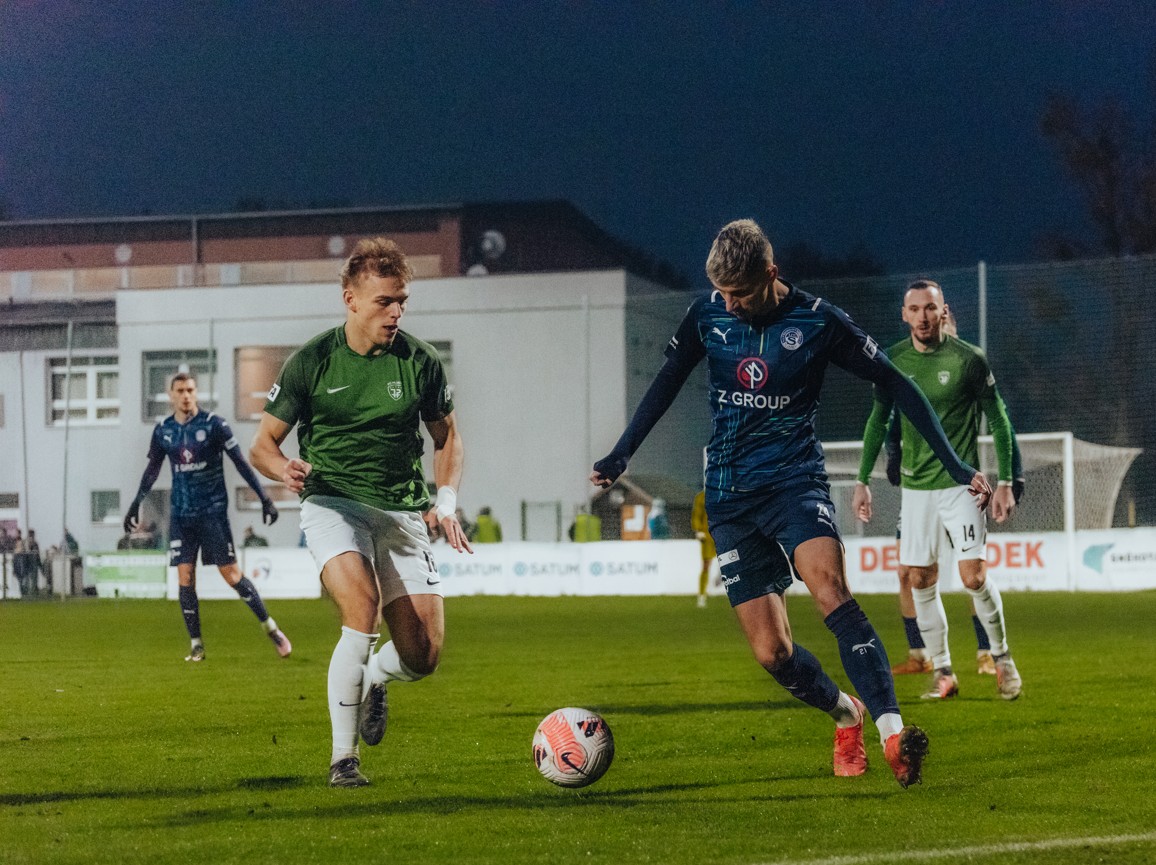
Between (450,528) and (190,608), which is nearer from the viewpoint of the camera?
(450,528)

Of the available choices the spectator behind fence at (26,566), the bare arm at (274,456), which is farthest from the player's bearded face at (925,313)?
the spectator behind fence at (26,566)

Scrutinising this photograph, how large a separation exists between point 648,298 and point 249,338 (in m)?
13.6

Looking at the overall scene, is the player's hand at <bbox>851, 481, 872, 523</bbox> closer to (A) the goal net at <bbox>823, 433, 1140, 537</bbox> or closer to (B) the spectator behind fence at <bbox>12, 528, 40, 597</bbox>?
(A) the goal net at <bbox>823, 433, 1140, 537</bbox>

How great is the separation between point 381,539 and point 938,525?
450 cm

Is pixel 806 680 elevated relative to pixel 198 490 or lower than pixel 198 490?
lower

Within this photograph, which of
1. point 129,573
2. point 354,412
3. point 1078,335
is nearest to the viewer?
point 354,412

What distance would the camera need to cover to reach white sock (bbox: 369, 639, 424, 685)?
7089 mm

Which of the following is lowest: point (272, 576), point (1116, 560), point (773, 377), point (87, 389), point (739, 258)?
point (272, 576)

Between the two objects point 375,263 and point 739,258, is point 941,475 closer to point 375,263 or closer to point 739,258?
point 739,258

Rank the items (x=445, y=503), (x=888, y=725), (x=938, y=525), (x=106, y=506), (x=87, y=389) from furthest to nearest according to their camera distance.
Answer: (x=87, y=389) < (x=106, y=506) < (x=938, y=525) < (x=445, y=503) < (x=888, y=725)

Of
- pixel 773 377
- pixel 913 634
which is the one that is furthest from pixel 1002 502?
pixel 773 377

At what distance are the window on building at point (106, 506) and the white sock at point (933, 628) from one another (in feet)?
105

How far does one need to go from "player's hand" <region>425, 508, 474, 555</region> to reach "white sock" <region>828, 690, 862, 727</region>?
163cm

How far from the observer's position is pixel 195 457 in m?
14.1
